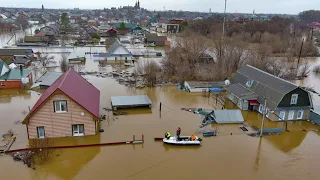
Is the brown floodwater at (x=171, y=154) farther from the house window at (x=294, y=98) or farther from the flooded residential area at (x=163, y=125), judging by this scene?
the house window at (x=294, y=98)

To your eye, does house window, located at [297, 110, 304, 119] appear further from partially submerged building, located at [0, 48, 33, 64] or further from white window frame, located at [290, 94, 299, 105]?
partially submerged building, located at [0, 48, 33, 64]

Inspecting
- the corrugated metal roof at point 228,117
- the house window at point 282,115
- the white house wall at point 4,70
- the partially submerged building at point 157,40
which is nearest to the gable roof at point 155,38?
the partially submerged building at point 157,40

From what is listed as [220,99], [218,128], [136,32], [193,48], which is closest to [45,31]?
[136,32]

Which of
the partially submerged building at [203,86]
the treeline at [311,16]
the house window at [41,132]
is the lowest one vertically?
the house window at [41,132]

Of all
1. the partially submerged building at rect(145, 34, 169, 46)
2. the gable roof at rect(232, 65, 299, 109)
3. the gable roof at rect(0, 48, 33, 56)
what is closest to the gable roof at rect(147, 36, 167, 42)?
the partially submerged building at rect(145, 34, 169, 46)

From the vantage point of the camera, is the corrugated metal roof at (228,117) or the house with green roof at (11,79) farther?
the house with green roof at (11,79)
